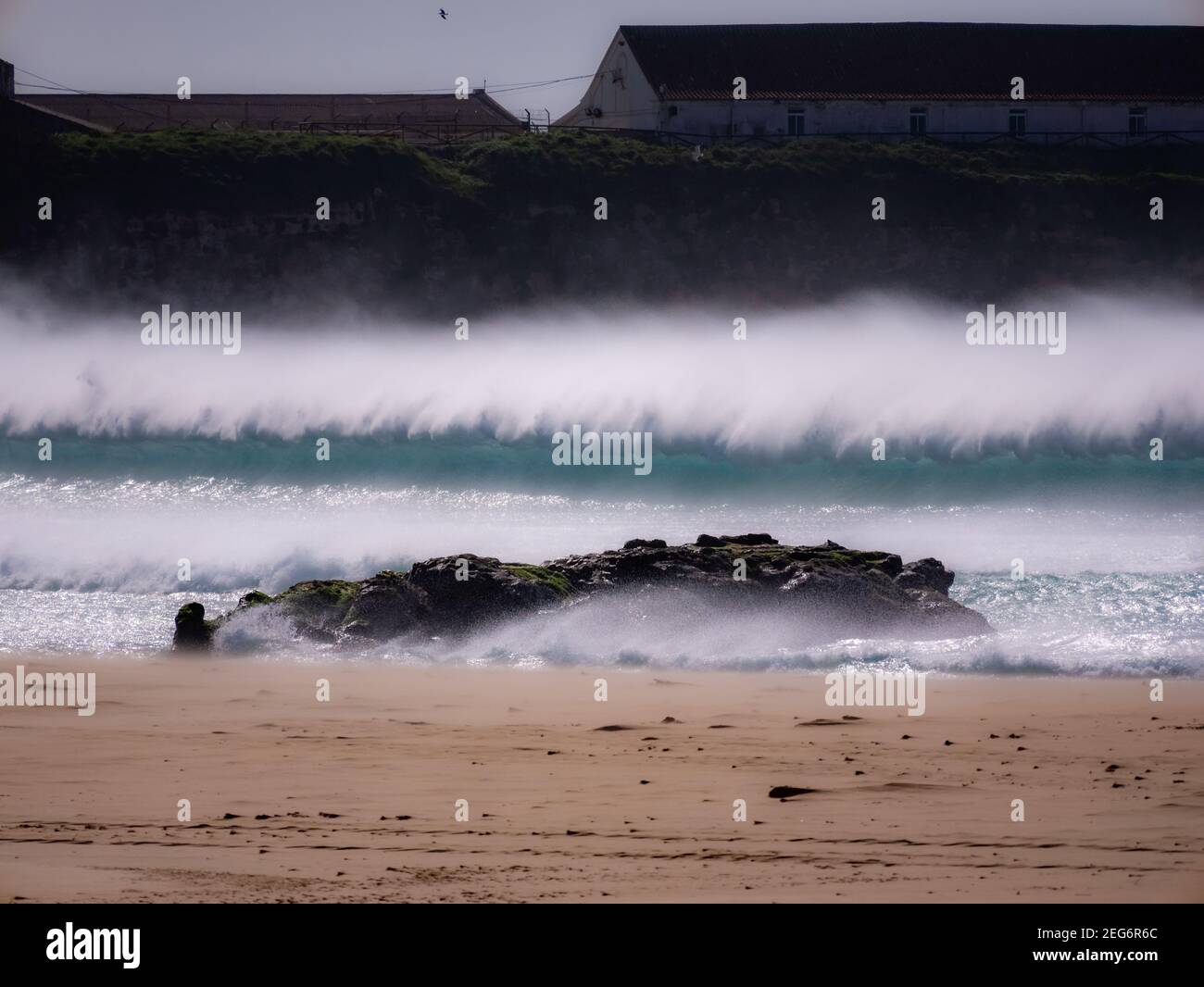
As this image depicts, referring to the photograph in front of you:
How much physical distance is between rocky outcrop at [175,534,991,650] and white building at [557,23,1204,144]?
3500 cm

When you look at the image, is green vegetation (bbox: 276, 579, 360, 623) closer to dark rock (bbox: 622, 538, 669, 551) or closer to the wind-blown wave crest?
dark rock (bbox: 622, 538, 669, 551)

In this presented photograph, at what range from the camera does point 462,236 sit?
1775 inches

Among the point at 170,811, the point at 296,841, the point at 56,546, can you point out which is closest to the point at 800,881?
the point at 296,841

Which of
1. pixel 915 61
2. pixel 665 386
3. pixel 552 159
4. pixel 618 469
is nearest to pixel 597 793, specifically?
pixel 618 469

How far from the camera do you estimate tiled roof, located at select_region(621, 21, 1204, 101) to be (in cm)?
4725

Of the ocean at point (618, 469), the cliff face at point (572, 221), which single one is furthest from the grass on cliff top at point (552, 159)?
the ocean at point (618, 469)

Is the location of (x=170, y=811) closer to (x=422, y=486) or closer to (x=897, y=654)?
(x=897, y=654)

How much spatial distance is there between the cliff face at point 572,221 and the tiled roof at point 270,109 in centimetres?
528

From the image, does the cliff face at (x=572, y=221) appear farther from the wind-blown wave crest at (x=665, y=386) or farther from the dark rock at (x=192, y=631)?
the dark rock at (x=192, y=631)

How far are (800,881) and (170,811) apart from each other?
10.8 feet

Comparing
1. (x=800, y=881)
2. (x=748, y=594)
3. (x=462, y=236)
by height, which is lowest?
(x=800, y=881)

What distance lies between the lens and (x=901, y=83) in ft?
158

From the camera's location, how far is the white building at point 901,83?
4722cm

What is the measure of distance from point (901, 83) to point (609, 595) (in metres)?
38.7
